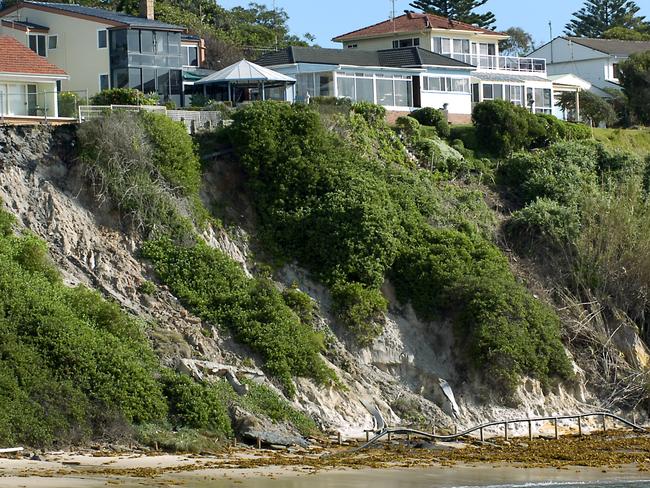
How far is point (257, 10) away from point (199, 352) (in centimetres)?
Result: 5871

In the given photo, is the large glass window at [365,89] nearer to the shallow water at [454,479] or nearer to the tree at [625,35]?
the shallow water at [454,479]

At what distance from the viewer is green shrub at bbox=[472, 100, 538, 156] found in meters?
49.5

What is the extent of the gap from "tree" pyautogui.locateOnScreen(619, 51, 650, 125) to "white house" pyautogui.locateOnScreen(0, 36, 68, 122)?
3008cm

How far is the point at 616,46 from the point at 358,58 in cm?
3196

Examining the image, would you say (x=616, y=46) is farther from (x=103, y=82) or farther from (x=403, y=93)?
(x=103, y=82)

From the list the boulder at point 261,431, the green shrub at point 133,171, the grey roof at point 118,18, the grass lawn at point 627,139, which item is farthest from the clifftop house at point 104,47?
the boulder at point 261,431

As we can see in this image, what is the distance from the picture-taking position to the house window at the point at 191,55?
57688mm

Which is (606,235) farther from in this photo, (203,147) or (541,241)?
(203,147)

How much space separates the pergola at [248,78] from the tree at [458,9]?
3728 centimetres

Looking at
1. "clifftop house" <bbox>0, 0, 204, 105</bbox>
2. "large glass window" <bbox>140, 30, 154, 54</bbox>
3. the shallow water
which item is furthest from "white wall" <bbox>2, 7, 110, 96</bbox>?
the shallow water

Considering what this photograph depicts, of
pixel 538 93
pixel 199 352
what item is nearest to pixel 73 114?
pixel 199 352

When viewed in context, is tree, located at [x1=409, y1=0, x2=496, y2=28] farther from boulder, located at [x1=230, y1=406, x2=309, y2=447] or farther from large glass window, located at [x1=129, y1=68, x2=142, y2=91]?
boulder, located at [x1=230, y1=406, x2=309, y2=447]

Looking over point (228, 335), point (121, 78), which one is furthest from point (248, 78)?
point (228, 335)

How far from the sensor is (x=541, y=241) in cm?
4297
